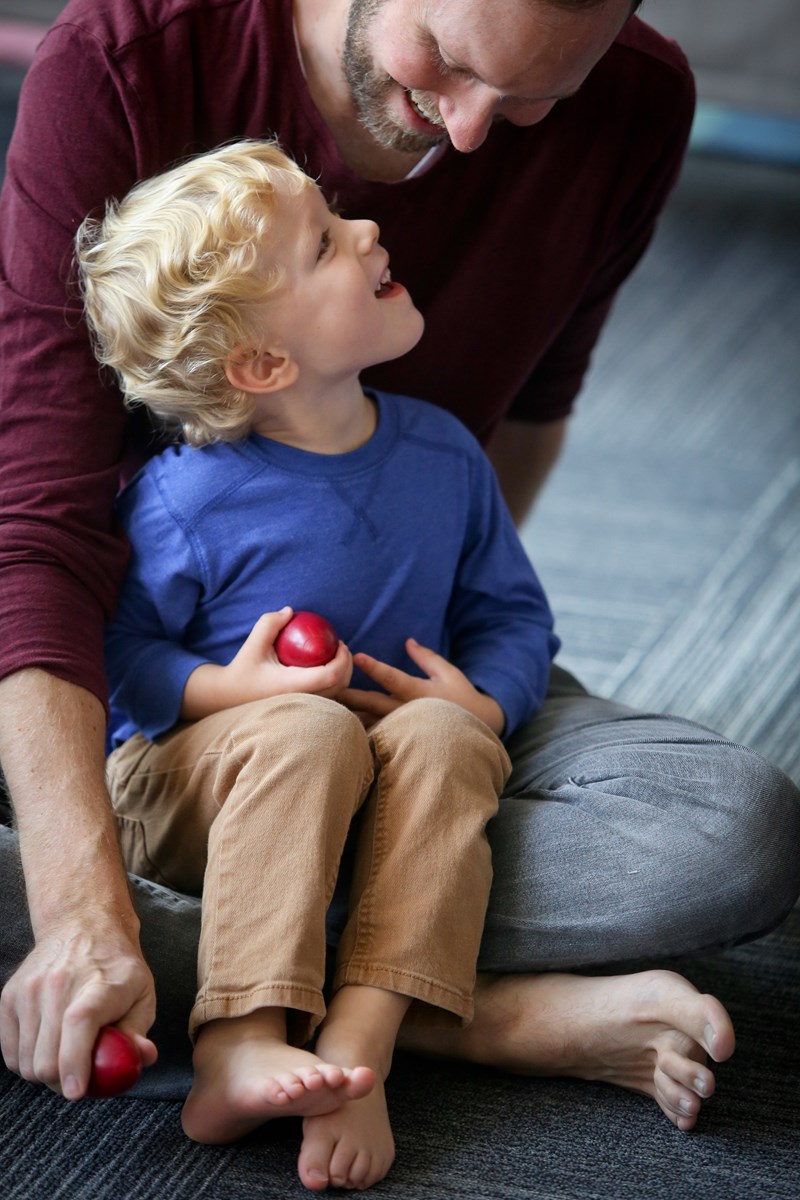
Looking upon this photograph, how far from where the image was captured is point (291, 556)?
1168 mm

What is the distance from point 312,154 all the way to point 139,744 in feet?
1.73

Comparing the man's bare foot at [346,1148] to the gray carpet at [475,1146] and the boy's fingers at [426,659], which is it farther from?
the boy's fingers at [426,659]

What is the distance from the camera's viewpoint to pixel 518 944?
1.10m

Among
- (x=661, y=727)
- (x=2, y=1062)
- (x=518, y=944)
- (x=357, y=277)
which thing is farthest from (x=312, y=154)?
(x=2, y=1062)

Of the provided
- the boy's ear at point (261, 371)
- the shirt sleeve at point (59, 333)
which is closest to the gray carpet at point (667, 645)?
the shirt sleeve at point (59, 333)

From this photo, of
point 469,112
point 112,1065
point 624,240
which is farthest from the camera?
point 624,240

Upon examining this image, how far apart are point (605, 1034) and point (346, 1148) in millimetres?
220

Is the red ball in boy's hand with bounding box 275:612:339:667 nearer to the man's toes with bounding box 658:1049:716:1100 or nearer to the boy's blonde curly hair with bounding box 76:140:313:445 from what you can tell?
the boy's blonde curly hair with bounding box 76:140:313:445

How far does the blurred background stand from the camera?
1.83 m

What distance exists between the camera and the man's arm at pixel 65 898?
2.94 ft

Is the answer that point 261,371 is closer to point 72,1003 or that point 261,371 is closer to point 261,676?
point 261,676

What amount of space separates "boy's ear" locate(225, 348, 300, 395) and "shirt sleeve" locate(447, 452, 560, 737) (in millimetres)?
209

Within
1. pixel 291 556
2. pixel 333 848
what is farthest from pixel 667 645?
pixel 333 848

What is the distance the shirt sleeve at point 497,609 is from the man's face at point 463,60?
299 mm
